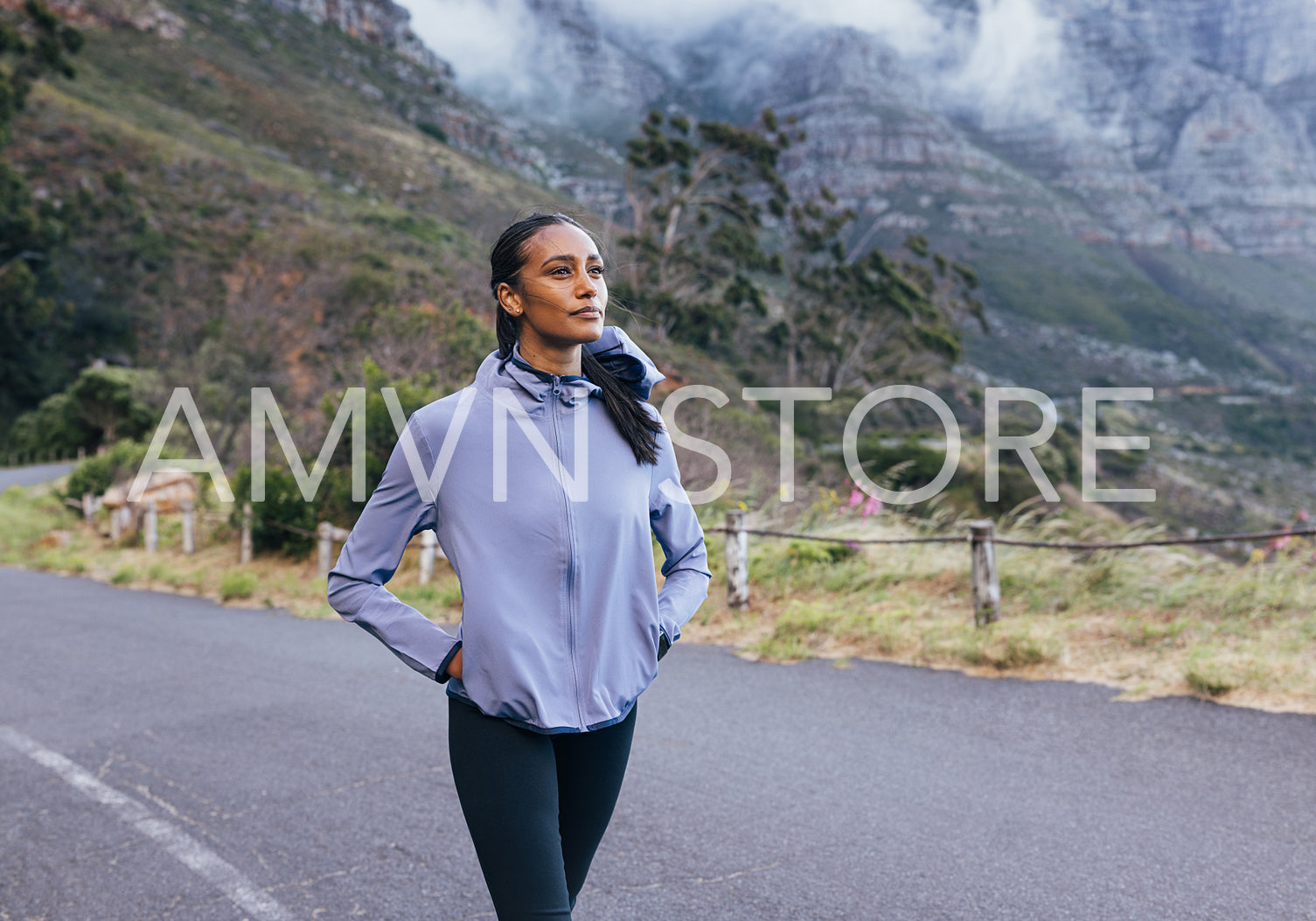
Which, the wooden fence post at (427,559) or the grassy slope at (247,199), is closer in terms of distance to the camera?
the wooden fence post at (427,559)

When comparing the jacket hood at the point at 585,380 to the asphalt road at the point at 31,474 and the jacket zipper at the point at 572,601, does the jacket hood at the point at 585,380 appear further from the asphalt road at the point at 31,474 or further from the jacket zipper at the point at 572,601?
the asphalt road at the point at 31,474

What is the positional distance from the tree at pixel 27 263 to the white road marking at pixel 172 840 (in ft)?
115

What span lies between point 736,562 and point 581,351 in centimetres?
636

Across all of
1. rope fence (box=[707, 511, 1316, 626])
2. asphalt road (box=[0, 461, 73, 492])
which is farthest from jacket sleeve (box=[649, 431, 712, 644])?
asphalt road (box=[0, 461, 73, 492])

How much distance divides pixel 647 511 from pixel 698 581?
211 mm

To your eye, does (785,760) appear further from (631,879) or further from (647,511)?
(647,511)

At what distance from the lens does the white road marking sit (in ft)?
10.5

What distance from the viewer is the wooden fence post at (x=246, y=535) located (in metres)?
13.0

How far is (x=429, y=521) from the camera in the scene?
6.30 feet

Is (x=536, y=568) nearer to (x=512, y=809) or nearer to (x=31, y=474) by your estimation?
(x=512, y=809)

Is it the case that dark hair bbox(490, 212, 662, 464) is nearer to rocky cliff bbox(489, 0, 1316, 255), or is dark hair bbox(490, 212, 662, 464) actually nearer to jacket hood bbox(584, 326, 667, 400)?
jacket hood bbox(584, 326, 667, 400)

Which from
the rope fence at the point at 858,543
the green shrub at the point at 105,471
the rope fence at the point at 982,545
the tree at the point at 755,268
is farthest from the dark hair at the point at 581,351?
the tree at the point at 755,268

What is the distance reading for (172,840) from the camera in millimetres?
3760

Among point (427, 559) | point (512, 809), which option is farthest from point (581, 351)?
point (427, 559)
